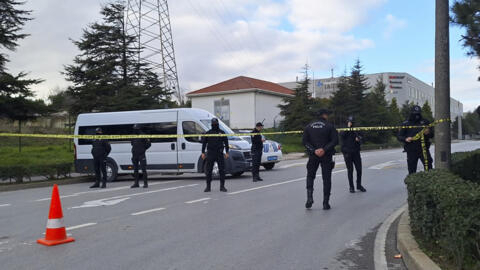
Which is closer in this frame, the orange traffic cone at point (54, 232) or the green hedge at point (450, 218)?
the green hedge at point (450, 218)

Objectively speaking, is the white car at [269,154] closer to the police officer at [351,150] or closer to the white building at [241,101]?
the police officer at [351,150]

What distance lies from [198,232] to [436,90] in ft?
13.5

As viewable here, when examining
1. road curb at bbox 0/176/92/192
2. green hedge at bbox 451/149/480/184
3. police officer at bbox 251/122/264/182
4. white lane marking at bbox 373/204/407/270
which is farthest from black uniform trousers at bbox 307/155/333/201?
road curb at bbox 0/176/92/192

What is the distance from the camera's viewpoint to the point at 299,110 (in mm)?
43719

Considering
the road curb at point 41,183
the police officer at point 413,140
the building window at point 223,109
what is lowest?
the road curb at point 41,183

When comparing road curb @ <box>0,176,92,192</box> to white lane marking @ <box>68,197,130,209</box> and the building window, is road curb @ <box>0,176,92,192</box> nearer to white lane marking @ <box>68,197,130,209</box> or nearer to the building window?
white lane marking @ <box>68,197,130,209</box>

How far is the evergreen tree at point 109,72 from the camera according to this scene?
29406 mm

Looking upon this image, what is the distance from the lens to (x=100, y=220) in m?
7.65

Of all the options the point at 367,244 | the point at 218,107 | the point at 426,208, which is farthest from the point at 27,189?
the point at 218,107

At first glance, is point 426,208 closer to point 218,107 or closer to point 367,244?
point 367,244

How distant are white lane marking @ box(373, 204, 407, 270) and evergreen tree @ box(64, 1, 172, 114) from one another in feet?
74.5

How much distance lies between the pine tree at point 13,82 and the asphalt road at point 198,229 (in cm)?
1014

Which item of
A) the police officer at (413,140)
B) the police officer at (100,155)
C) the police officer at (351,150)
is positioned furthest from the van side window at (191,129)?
the police officer at (413,140)

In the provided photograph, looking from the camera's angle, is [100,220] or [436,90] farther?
[100,220]
